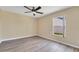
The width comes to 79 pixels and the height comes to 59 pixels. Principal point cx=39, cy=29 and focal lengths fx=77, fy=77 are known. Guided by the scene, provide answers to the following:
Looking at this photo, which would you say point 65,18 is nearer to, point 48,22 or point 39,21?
point 48,22

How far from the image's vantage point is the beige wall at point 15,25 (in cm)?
406

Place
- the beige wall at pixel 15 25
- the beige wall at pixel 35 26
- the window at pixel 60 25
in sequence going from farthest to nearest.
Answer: the beige wall at pixel 15 25
the beige wall at pixel 35 26
the window at pixel 60 25

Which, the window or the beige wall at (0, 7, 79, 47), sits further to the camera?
the beige wall at (0, 7, 79, 47)

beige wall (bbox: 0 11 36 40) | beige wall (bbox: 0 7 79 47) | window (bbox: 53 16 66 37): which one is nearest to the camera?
window (bbox: 53 16 66 37)

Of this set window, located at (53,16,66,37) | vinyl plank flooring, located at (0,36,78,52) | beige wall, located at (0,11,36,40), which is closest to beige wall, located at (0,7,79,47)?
beige wall, located at (0,11,36,40)

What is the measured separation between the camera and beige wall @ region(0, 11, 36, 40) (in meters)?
4.06

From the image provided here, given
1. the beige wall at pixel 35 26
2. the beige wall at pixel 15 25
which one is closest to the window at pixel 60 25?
the beige wall at pixel 35 26

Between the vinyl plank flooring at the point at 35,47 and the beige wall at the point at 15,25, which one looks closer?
the vinyl plank flooring at the point at 35,47

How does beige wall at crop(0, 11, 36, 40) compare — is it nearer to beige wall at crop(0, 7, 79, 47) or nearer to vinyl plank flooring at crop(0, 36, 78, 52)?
beige wall at crop(0, 7, 79, 47)

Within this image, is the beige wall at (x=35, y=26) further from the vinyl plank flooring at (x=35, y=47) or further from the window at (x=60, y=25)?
the vinyl plank flooring at (x=35, y=47)

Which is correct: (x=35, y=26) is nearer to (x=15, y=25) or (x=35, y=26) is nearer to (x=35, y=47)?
(x=15, y=25)
